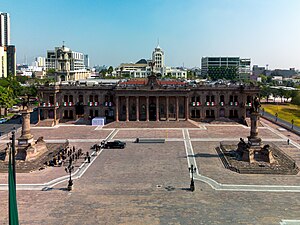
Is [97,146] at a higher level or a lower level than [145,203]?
higher

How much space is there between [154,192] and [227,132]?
42423 mm

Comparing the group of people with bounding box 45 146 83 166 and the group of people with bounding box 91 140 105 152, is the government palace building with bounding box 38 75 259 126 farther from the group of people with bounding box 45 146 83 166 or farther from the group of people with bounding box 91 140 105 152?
the group of people with bounding box 45 146 83 166

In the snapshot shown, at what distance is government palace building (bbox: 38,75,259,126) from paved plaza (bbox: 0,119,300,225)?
30646mm

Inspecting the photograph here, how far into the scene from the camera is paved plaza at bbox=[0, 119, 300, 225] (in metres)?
30.9

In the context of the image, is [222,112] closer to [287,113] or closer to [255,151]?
[287,113]

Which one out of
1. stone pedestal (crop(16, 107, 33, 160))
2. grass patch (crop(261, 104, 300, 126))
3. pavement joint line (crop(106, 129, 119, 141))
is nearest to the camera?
stone pedestal (crop(16, 107, 33, 160))

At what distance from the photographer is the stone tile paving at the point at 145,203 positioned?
30.4 m

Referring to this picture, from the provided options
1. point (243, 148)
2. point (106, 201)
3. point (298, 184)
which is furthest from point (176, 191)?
point (243, 148)

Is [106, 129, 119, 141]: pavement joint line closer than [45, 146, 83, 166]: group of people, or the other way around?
[45, 146, 83, 166]: group of people

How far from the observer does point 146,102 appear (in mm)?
89500

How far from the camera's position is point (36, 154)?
53.1 meters

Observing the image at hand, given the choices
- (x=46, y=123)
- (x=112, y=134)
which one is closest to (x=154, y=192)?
(x=112, y=134)

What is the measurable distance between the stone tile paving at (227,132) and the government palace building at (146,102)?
964cm

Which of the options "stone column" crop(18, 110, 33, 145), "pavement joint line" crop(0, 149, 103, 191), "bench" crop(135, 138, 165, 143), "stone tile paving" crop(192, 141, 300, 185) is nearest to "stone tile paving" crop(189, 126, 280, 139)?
"bench" crop(135, 138, 165, 143)
